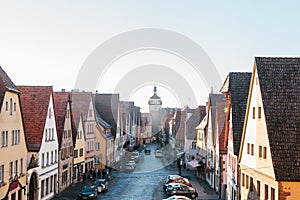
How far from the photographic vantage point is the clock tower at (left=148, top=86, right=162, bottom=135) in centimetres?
18588

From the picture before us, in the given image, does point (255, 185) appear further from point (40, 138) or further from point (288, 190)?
point (40, 138)

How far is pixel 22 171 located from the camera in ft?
117

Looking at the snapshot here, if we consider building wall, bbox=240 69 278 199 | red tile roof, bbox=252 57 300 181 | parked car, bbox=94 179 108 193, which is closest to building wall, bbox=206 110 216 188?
parked car, bbox=94 179 108 193

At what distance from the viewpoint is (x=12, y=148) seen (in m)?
33.1

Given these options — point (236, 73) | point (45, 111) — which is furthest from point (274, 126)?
point (45, 111)

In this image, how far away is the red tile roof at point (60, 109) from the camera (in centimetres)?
4753

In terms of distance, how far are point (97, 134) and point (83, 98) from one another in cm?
736

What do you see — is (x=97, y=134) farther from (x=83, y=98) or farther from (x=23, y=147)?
(x=23, y=147)

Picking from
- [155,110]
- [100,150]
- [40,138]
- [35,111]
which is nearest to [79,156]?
[100,150]

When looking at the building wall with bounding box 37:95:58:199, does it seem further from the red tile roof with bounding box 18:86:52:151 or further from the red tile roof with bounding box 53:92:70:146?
the red tile roof with bounding box 53:92:70:146

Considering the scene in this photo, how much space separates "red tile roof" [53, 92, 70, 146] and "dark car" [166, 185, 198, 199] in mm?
12734

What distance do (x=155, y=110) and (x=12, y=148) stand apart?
160993mm

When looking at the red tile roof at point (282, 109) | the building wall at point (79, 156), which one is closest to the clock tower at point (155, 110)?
the building wall at point (79, 156)

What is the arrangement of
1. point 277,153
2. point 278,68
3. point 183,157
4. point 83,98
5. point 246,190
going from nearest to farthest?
point 277,153, point 278,68, point 246,190, point 83,98, point 183,157
